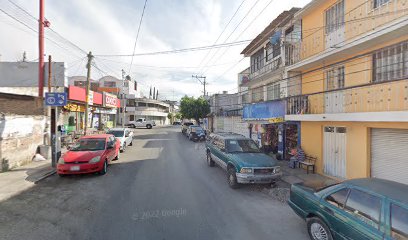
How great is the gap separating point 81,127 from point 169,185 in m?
18.5

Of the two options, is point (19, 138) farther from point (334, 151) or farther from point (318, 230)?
point (334, 151)

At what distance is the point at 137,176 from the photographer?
28.2 feet

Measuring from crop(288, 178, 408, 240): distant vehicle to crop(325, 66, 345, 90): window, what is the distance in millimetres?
5989

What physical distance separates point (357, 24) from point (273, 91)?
674 centimetres

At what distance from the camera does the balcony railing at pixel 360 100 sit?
20.3 feet

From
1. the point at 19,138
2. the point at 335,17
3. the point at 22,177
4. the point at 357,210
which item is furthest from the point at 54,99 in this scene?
the point at 335,17

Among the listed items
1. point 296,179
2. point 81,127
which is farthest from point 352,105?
point 81,127

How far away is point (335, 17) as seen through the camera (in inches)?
352

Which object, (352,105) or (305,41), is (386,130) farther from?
(305,41)

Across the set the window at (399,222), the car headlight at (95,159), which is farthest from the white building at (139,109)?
the window at (399,222)

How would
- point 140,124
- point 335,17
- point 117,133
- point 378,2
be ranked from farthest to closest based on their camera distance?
point 140,124 < point 117,133 < point 335,17 < point 378,2

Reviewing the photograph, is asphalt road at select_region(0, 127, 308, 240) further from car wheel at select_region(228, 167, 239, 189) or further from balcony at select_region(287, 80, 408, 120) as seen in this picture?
balcony at select_region(287, 80, 408, 120)

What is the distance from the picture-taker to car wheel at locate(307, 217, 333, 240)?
12.9ft

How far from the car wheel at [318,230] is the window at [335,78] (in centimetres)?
662
